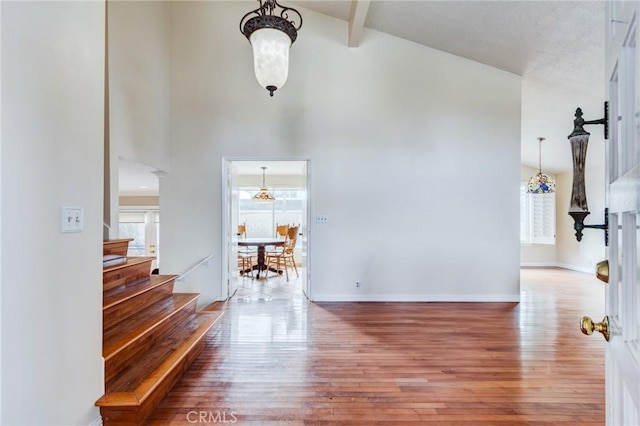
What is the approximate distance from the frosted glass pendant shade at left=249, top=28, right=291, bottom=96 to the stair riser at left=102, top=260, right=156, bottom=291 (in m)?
1.85

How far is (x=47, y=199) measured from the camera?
1.36m

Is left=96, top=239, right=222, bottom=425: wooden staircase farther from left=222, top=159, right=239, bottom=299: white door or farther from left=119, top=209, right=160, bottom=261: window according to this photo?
left=119, top=209, right=160, bottom=261: window

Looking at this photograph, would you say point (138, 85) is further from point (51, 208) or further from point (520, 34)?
point (520, 34)

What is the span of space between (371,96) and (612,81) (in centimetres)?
374

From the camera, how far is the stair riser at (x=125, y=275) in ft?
7.48

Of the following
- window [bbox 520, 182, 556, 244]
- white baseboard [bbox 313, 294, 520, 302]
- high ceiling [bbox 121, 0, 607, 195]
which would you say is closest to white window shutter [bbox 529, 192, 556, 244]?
window [bbox 520, 182, 556, 244]

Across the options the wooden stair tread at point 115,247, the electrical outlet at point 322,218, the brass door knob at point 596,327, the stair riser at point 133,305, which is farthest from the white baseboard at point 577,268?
the wooden stair tread at point 115,247

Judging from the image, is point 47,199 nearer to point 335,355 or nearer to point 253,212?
point 335,355

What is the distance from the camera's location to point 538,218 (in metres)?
7.67

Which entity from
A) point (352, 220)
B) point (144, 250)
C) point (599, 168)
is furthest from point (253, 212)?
point (599, 168)

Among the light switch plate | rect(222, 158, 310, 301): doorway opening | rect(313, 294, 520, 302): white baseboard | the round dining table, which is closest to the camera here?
the light switch plate

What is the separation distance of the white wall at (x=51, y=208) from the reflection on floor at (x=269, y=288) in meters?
2.94

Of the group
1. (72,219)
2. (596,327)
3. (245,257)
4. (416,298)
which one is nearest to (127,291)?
(72,219)

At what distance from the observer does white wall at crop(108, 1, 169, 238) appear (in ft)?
10.4
